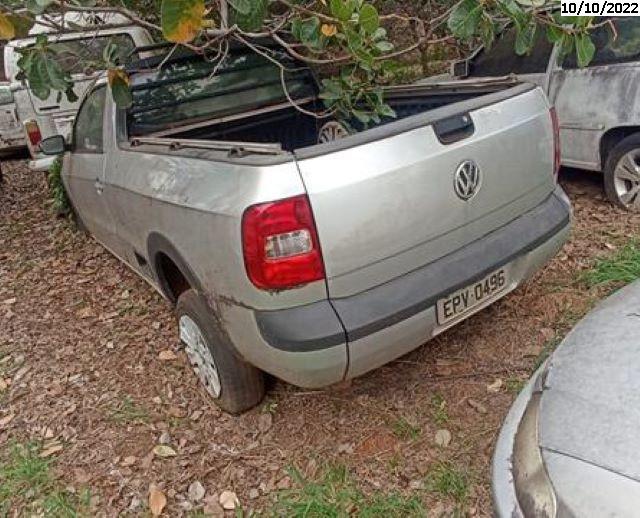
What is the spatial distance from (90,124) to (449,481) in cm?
292

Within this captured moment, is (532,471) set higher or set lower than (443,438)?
higher

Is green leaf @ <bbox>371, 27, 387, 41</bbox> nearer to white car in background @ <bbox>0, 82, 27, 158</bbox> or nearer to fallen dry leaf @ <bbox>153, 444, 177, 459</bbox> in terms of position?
fallen dry leaf @ <bbox>153, 444, 177, 459</bbox>

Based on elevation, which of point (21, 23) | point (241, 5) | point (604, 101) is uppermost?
point (21, 23)

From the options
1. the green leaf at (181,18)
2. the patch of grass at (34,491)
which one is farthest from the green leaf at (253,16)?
the patch of grass at (34,491)

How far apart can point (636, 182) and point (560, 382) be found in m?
3.01

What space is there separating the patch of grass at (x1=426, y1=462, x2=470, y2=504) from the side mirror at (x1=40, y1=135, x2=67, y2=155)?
3.15 m

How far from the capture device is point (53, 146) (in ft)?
12.4

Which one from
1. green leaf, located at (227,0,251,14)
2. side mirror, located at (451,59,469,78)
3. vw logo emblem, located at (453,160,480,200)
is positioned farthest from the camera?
side mirror, located at (451,59,469,78)

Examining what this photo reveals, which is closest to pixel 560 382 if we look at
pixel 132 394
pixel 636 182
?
pixel 132 394

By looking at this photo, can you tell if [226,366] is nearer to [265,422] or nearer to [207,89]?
[265,422]

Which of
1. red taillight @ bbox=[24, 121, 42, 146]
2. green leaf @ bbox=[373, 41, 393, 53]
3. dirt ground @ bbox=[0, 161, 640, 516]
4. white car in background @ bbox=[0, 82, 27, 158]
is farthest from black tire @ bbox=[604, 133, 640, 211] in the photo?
white car in background @ bbox=[0, 82, 27, 158]

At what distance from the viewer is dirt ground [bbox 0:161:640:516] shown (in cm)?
231

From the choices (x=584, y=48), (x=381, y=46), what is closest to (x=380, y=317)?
(x=381, y=46)

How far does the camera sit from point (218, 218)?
1992 millimetres
